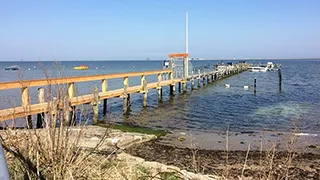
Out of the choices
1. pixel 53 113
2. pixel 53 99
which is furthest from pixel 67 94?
pixel 53 113

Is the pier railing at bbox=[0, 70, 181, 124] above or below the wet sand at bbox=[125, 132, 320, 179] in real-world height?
above

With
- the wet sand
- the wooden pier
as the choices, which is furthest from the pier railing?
the wet sand

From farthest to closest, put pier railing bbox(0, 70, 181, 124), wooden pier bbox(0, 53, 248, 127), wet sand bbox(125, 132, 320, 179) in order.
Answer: wet sand bbox(125, 132, 320, 179) < pier railing bbox(0, 70, 181, 124) < wooden pier bbox(0, 53, 248, 127)

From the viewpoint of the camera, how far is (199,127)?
50.3 ft

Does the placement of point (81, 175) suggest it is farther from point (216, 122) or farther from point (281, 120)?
point (281, 120)

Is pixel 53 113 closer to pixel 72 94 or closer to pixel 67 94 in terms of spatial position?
pixel 67 94

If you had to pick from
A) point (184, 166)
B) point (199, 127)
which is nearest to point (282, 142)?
point (199, 127)

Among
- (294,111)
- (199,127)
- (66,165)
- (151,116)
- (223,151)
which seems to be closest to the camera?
(66,165)

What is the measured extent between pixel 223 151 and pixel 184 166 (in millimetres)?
2644

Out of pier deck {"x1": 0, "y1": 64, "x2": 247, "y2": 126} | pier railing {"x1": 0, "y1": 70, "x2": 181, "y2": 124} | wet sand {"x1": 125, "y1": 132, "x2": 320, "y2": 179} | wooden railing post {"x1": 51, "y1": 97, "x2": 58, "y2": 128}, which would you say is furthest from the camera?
wet sand {"x1": 125, "y1": 132, "x2": 320, "y2": 179}

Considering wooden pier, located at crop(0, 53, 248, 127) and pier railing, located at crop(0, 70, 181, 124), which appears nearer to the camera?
wooden pier, located at crop(0, 53, 248, 127)

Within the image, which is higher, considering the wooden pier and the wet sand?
the wooden pier

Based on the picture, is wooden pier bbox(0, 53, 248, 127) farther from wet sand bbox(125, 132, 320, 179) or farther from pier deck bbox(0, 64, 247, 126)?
wet sand bbox(125, 132, 320, 179)

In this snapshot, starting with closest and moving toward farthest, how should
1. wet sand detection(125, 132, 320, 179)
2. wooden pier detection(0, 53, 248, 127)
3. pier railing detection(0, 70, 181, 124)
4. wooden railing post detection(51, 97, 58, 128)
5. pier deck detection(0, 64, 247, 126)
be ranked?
1. wooden railing post detection(51, 97, 58, 128)
2. pier deck detection(0, 64, 247, 126)
3. wooden pier detection(0, 53, 248, 127)
4. pier railing detection(0, 70, 181, 124)
5. wet sand detection(125, 132, 320, 179)
